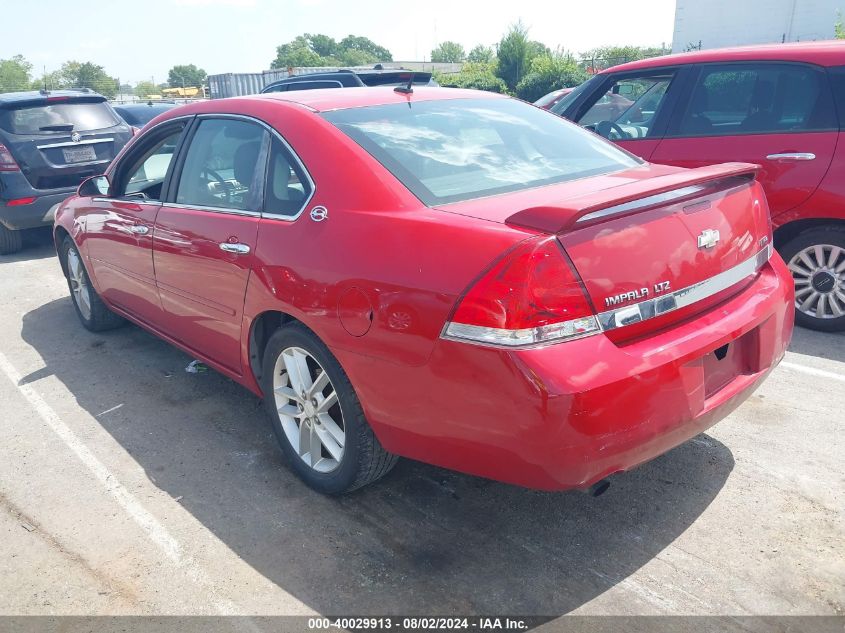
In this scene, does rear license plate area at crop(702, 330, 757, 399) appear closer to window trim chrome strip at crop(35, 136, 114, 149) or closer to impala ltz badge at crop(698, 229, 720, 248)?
impala ltz badge at crop(698, 229, 720, 248)

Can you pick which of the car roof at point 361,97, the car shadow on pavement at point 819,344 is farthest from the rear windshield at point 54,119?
the car shadow on pavement at point 819,344

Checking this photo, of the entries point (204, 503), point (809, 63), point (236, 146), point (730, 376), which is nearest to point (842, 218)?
point (809, 63)

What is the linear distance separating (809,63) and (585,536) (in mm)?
3769

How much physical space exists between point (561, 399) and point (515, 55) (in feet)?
143

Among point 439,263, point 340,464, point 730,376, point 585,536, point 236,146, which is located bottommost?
point 585,536

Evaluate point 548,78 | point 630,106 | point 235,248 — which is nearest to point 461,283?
point 235,248

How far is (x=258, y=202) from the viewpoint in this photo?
334 centimetres

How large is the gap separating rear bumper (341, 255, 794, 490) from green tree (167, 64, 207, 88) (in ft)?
423

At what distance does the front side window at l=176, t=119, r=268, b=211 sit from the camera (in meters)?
3.43

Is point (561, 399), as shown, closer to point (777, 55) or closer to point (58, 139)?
point (777, 55)

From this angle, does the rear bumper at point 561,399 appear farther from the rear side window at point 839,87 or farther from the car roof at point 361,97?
the rear side window at point 839,87

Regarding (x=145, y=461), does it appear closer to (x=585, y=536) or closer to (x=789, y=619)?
(x=585, y=536)

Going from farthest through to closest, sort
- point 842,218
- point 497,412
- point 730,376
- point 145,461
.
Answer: point 842,218, point 145,461, point 730,376, point 497,412

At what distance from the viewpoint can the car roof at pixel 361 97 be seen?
341cm
